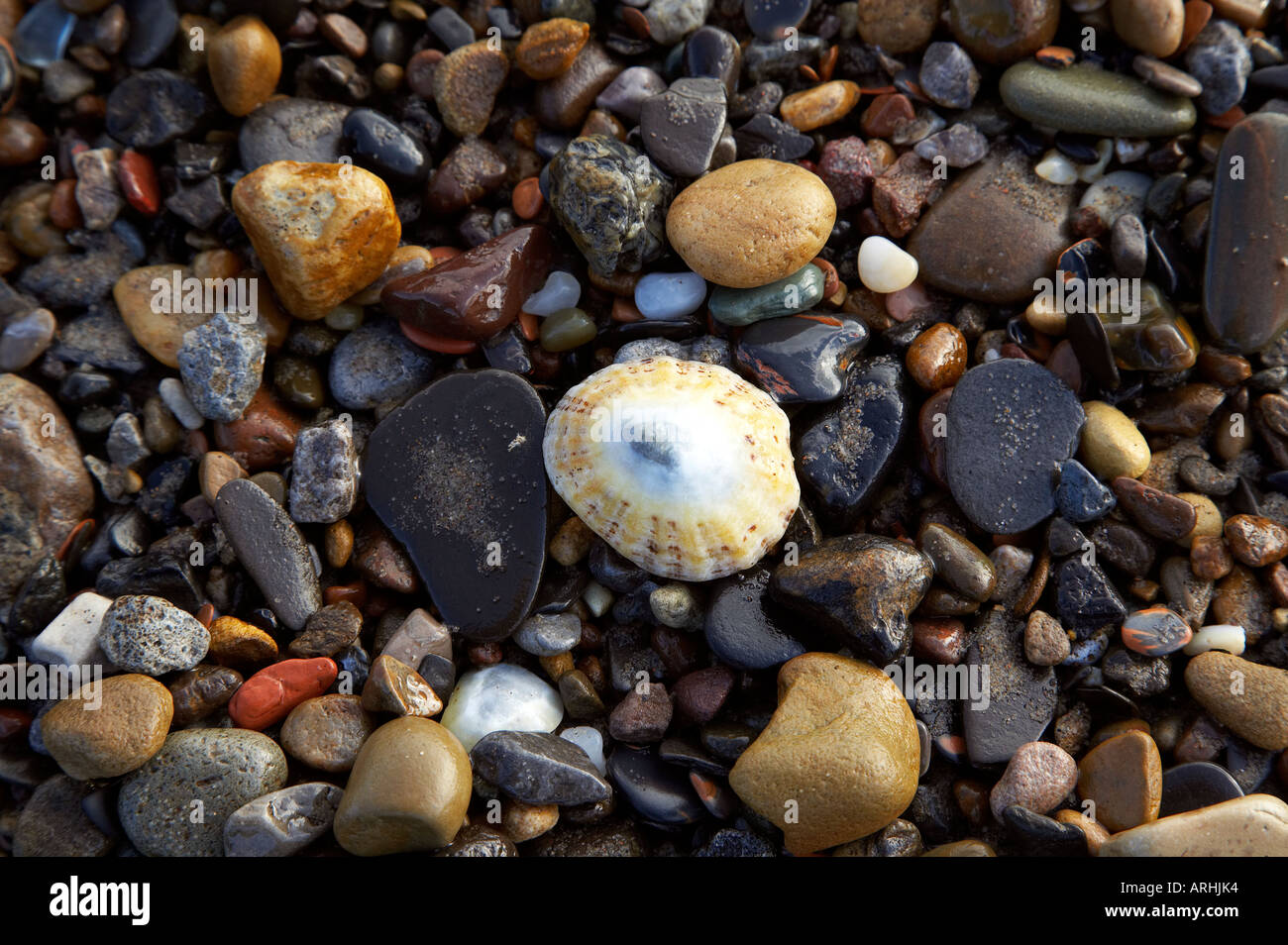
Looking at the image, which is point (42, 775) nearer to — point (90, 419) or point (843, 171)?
point (90, 419)

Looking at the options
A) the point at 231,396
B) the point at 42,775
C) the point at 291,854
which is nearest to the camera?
the point at 291,854

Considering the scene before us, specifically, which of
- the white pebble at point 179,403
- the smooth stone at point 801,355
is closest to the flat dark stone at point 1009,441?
the smooth stone at point 801,355

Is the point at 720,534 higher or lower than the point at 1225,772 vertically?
higher

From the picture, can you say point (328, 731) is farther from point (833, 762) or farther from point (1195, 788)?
point (1195, 788)

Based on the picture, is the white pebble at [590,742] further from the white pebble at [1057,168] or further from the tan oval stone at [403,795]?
the white pebble at [1057,168]

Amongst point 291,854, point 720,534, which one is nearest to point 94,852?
point 291,854

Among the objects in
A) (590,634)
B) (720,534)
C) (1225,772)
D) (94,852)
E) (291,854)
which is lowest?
(94,852)

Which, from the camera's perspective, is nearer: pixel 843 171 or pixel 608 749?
pixel 608 749

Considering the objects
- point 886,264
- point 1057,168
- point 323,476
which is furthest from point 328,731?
point 1057,168
